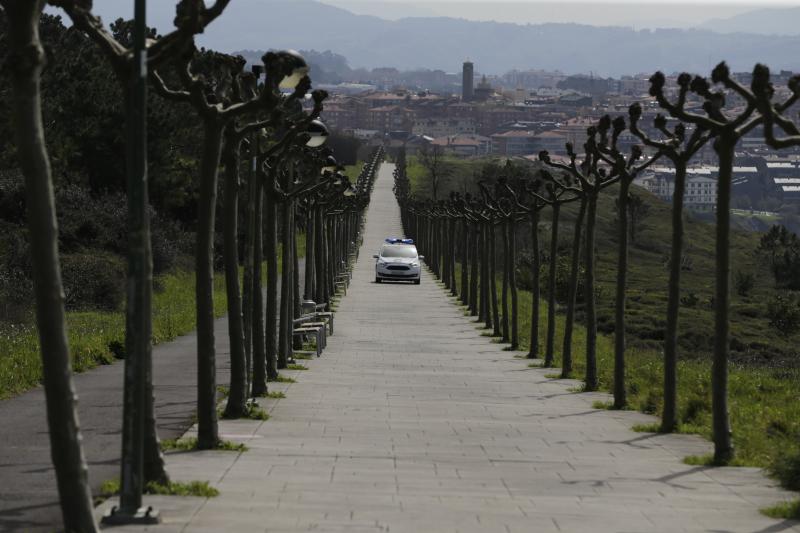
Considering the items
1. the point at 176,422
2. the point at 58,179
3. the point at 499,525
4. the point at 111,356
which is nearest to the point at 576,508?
the point at 499,525

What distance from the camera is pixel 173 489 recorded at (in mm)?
12211

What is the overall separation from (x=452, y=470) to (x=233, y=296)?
4996mm

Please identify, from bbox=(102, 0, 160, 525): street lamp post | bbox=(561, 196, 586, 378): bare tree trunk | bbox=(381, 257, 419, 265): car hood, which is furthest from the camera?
bbox=(381, 257, 419, 265): car hood

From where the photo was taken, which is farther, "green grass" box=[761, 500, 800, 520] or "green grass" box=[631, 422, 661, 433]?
"green grass" box=[631, 422, 661, 433]

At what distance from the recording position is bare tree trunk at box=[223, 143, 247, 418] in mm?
18219

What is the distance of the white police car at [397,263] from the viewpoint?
72.3 metres

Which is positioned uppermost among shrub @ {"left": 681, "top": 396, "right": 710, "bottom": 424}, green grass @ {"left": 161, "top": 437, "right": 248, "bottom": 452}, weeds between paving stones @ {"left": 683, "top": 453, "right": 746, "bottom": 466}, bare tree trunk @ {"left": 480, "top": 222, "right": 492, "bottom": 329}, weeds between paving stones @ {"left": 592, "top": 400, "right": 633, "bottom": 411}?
green grass @ {"left": 161, "top": 437, "right": 248, "bottom": 452}

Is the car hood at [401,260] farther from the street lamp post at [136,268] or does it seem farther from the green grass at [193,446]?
the street lamp post at [136,268]

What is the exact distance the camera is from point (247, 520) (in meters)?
10.7

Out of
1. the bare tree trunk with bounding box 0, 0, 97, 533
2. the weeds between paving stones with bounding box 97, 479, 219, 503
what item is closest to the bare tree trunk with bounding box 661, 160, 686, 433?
the weeds between paving stones with bounding box 97, 479, 219, 503

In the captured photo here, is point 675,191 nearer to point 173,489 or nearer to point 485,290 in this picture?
point 173,489

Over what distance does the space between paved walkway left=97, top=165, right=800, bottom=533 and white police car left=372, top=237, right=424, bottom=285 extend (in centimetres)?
4551

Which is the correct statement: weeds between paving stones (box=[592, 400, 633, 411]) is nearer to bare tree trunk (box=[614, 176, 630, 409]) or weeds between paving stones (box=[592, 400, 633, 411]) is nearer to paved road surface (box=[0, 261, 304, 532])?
bare tree trunk (box=[614, 176, 630, 409])

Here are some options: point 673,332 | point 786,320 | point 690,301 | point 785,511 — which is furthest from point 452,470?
point 690,301
